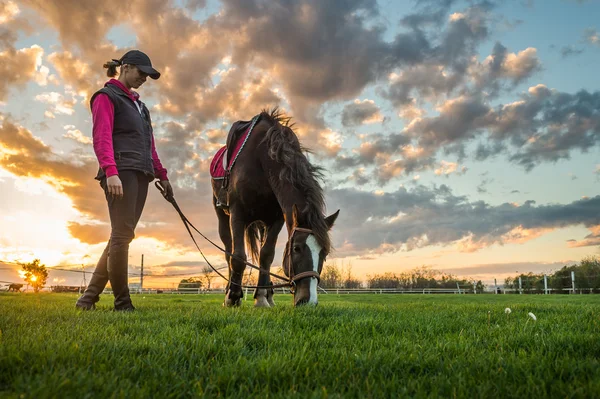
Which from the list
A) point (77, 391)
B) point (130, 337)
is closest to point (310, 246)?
point (130, 337)

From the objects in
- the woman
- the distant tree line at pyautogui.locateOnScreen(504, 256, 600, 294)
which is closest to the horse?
the woman

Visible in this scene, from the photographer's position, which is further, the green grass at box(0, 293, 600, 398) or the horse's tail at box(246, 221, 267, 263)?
the horse's tail at box(246, 221, 267, 263)

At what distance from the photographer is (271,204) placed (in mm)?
6664

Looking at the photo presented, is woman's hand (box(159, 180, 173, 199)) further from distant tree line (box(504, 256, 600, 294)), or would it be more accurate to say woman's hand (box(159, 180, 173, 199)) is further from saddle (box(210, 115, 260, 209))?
distant tree line (box(504, 256, 600, 294))

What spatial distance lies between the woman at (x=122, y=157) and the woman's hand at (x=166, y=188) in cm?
46

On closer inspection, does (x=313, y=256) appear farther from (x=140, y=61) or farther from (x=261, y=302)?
(x=140, y=61)

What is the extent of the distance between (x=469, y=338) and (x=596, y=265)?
49064 millimetres

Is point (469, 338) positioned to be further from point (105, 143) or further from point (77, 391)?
point (105, 143)

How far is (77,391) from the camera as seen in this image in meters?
1.58

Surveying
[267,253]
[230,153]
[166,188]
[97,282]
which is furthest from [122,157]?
[267,253]

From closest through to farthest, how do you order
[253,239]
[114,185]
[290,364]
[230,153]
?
[290,364] < [114,185] < [230,153] < [253,239]

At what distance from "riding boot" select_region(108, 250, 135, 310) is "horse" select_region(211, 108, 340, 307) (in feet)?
5.85

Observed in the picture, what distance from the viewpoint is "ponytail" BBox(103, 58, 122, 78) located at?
5.34 m

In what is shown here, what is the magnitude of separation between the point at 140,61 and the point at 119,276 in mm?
2599
